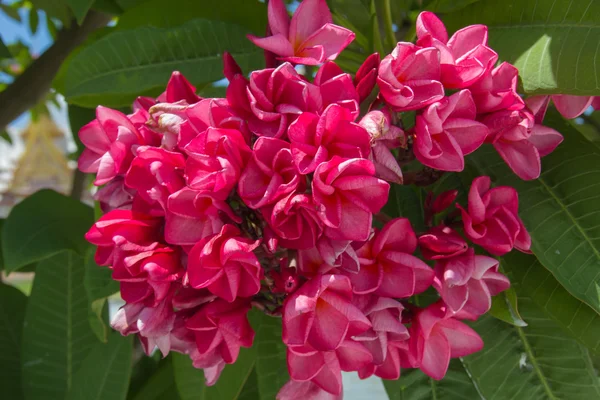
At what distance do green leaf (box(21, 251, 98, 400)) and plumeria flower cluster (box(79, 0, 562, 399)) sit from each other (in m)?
0.48

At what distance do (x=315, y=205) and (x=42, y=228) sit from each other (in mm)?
726

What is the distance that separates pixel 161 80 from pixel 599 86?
0.52 metres

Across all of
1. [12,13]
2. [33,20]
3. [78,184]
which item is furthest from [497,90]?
[12,13]

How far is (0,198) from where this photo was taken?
506 cm

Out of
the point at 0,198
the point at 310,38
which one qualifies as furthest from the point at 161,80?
the point at 0,198

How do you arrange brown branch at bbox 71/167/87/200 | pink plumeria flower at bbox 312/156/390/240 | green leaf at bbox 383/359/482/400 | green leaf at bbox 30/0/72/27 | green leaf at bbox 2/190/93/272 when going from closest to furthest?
pink plumeria flower at bbox 312/156/390/240 < green leaf at bbox 383/359/482/400 < green leaf at bbox 2/190/93/272 < green leaf at bbox 30/0/72/27 < brown branch at bbox 71/167/87/200

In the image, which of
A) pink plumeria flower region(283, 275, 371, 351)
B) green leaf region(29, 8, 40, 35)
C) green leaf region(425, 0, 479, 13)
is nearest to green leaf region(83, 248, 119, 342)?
pink plumeria flower region(283, 275, 371, 351)

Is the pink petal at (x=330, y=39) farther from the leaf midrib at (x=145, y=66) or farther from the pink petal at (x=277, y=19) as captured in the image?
the leaf midrib at (x=145, y=66)

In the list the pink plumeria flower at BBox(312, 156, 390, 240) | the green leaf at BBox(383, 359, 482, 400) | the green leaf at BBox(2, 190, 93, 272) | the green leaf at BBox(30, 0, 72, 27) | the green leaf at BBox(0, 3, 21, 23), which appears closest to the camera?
the pink plumeria flower at BBox(312, 156, 390, 240)

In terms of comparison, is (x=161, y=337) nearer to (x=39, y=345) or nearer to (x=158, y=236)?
(x=158, y=236)

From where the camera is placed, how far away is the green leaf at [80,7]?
0.78m

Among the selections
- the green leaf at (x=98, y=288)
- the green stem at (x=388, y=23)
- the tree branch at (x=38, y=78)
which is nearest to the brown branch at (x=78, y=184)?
the tree branch at (x=38, y=78)

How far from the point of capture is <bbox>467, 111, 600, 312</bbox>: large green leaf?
0.58 metres

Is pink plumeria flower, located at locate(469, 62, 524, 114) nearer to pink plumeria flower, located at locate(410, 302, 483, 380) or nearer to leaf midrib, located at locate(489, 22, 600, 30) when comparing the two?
leaf midrib, located at locate(489, 22, 600, 30)
